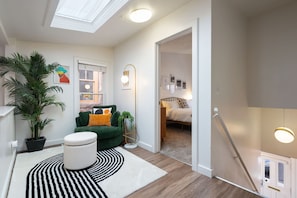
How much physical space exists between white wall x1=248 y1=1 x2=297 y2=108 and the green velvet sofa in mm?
2865

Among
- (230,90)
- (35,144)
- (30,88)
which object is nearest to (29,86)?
(30,88)

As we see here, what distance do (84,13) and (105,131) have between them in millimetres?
2348

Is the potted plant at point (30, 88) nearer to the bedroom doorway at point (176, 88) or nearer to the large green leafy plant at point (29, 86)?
the large green leafy plant at point (29, 86)

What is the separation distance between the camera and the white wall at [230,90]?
2322 mm

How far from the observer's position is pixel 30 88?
324 cm

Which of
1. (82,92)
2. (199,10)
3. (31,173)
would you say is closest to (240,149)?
(199,10)

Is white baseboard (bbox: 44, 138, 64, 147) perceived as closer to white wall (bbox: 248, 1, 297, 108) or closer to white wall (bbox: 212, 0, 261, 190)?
white wall (bbox: 212, 0, 261, 190)

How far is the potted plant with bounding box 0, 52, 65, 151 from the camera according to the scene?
10.2ft

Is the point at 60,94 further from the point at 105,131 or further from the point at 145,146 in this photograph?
the point at 145,146

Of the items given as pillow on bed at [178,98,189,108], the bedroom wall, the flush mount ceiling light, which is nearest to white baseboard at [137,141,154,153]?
the flush mount ceiling light

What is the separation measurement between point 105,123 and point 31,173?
1.60m

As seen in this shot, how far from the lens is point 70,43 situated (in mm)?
3848

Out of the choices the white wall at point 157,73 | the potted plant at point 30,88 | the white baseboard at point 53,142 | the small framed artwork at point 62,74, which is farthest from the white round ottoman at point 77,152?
the small framed artwork at point 62,74

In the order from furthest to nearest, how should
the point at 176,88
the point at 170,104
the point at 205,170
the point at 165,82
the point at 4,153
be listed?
1. the point at 176,88
2. the point at 165,82
3. the point at 170,104
4. the point at 205,170
5. the point at 4,153
